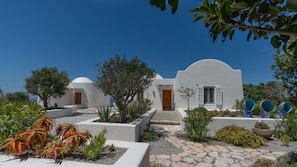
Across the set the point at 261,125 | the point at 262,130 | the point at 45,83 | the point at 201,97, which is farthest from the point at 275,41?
the point at 45,83

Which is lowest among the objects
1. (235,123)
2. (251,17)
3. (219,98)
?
(235,123)

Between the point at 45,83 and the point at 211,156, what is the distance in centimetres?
1405

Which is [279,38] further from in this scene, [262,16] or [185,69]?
[185,69]

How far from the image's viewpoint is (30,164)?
283 cm

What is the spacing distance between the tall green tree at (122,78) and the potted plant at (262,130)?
18.2 ft

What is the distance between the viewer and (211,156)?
572 cm

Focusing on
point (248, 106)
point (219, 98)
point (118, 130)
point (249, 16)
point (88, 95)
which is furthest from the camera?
point (88, 95)

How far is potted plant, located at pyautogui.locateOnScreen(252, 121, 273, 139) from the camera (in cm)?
739

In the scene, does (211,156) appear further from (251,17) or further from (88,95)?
(88,95)

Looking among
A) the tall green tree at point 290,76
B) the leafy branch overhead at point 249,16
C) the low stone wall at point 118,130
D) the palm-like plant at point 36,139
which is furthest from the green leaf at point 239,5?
the low stone wall at point 118,130

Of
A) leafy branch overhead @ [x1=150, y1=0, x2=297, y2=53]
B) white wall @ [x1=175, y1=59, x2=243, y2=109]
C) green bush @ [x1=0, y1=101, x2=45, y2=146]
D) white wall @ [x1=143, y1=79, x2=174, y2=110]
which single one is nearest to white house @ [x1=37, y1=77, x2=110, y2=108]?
white wall @ [x1=143, y1=79, x2=174, y2=110]

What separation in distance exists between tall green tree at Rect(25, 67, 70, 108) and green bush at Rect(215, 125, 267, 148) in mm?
13444

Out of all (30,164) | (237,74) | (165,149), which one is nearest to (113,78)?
(165,149)

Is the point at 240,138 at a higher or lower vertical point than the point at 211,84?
lower
